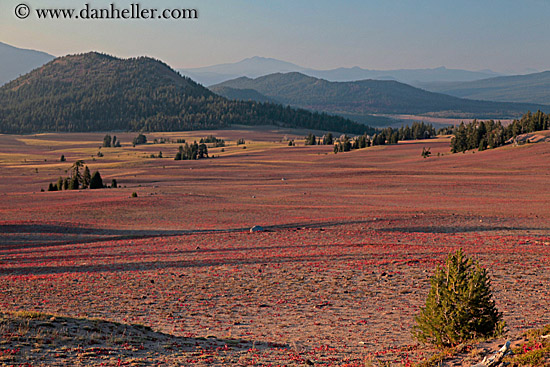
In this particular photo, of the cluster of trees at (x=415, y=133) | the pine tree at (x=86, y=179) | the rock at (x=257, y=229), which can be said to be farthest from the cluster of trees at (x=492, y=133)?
the rock at (x=257, y=229)

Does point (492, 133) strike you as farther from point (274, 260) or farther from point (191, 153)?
point (274, 260)

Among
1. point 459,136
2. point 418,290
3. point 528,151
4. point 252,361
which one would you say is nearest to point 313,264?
point 418,290

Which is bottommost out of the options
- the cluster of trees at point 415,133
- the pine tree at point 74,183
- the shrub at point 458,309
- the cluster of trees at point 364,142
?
the pine tree at point 74,183

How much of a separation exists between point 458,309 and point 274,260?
40.8 ft

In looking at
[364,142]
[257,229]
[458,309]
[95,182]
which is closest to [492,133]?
[364,142]

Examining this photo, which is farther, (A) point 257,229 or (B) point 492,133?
(B) point 492,133

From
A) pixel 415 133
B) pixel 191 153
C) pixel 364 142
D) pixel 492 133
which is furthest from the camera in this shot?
pixel 415 133

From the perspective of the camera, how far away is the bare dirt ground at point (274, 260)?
43.1 ft

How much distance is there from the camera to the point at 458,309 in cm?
1053

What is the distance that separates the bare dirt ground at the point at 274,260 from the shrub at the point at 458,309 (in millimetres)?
630

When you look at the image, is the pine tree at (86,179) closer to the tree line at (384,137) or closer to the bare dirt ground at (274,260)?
the bare dirt ground at (274,260)

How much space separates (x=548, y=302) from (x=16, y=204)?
3925 cm

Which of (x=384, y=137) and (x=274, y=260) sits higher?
(x=384, y=137)

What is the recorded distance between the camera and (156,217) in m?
36.3
